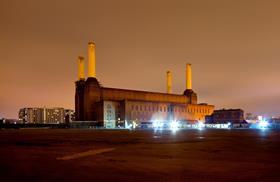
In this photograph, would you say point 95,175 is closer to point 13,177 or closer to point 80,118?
point 13,177


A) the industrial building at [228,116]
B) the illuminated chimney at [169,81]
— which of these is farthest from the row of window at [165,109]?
the illuminated chimney at [169,81]

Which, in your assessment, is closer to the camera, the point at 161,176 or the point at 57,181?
the point at 57,181

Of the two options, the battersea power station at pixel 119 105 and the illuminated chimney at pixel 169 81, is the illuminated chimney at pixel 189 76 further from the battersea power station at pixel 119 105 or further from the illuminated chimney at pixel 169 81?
the illuminated chimney at pixel 169 81

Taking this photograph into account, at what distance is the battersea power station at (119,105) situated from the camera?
427 ft

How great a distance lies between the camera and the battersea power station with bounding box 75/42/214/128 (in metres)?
130

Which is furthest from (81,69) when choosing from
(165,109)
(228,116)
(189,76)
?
(228,116)

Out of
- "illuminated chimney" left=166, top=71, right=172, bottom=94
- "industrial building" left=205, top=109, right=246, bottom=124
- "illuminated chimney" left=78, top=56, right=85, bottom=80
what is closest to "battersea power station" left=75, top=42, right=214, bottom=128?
"illuminated chimney" left=78, top=56, right=85, bottom=80

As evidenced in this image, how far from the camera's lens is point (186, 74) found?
170500mm

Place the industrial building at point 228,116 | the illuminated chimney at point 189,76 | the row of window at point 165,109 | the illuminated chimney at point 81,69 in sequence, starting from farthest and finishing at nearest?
the illuminated chimney at point 189,76, the industrial building at point 228,116, the row of window at point 165,109, the illuminated chimney at point 81,69

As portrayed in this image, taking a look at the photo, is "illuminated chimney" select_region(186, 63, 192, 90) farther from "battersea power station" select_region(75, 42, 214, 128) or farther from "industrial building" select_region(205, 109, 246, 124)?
"industrial building" select_region(205, 109, 246, 124)

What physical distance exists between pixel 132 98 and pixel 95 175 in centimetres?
14254

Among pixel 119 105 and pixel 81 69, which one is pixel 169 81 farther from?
pixel 81 69

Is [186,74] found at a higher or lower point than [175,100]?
higher

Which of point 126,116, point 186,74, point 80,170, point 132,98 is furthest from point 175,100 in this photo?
point 80,170
